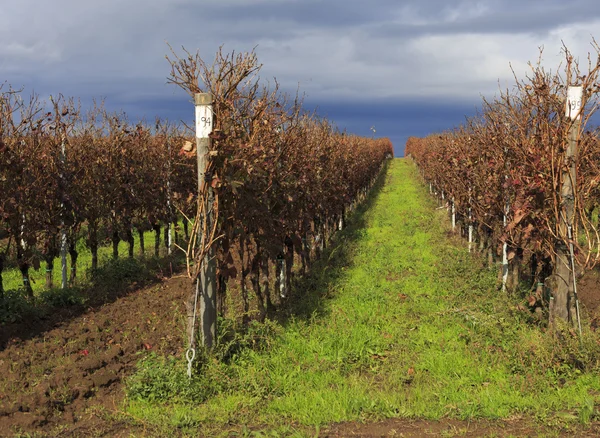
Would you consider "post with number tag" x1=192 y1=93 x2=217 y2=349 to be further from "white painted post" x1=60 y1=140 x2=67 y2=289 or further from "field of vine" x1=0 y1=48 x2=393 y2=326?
"white painted post" x1=60 y1=140 x2=67 y2=289

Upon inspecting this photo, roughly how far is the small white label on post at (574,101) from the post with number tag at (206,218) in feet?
14.7

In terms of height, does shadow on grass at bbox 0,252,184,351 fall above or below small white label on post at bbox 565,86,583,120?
below

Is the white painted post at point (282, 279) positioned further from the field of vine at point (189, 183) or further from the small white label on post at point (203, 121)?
the small white label on post at point (203, 121)

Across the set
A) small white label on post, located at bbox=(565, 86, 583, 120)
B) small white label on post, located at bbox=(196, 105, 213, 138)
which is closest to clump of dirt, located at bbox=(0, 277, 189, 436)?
small white label on post, located at bbox=(196, 105, 213, 138)

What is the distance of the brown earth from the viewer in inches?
187

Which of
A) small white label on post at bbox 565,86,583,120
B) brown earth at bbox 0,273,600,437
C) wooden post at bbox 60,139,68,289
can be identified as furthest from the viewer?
wooden post at bbox 60,139,68,289

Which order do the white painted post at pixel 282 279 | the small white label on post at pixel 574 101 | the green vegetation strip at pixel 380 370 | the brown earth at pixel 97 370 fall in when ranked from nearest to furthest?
the brown earth at pixel 97 370
the green vegetation strip at pixel 380 370
the small white label on post at pixel 574 101
the white painted post at pixel 282 279

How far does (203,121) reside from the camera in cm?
604

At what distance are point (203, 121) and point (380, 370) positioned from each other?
3.59m

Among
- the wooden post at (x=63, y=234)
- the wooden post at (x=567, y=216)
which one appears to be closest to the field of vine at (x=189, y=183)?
the wooden post at (x=63, y=234)

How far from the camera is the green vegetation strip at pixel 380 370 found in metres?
5.01

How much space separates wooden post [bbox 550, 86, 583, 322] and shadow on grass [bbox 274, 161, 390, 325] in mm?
3377

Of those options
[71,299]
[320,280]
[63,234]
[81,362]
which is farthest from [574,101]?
[63,234]

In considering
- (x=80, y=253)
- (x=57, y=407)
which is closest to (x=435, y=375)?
(x=57, y=407)
